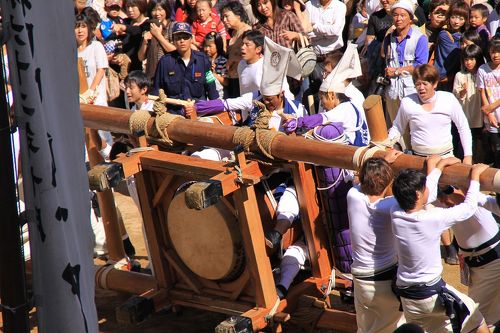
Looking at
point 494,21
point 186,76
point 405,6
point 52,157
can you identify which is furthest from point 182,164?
point 494,21

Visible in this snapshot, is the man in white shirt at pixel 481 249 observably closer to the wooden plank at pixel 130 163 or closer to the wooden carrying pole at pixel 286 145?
the wooden carrying pole at pixel 286 145

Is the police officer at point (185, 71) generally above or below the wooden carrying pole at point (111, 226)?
above

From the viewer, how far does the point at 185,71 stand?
358 inches

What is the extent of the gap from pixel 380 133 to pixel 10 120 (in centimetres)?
299

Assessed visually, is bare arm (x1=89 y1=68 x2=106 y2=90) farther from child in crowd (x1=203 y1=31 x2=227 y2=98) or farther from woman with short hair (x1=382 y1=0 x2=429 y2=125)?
woman with short hair (x1=382 y1=0 x2=429 y2=125)

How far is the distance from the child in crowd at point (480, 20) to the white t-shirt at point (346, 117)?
3.17 m

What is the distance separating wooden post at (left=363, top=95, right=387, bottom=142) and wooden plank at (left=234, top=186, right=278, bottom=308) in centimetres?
81

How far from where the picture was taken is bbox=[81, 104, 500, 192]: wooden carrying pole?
4897 millimetres

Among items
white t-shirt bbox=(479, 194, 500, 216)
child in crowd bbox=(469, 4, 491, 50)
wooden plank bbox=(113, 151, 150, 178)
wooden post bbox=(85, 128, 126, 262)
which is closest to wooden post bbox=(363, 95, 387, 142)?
white t-shirt bbox=(479, 194, 500, 216)

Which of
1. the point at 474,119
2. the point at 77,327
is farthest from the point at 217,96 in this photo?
the point at 77,327

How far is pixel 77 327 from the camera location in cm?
285

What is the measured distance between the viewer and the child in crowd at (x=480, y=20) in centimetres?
898

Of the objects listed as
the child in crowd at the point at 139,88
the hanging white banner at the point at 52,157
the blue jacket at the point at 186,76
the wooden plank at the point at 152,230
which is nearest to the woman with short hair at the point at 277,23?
the blue jacket at the point at 186,76

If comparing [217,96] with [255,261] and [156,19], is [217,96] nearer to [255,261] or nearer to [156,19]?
[156,19]
